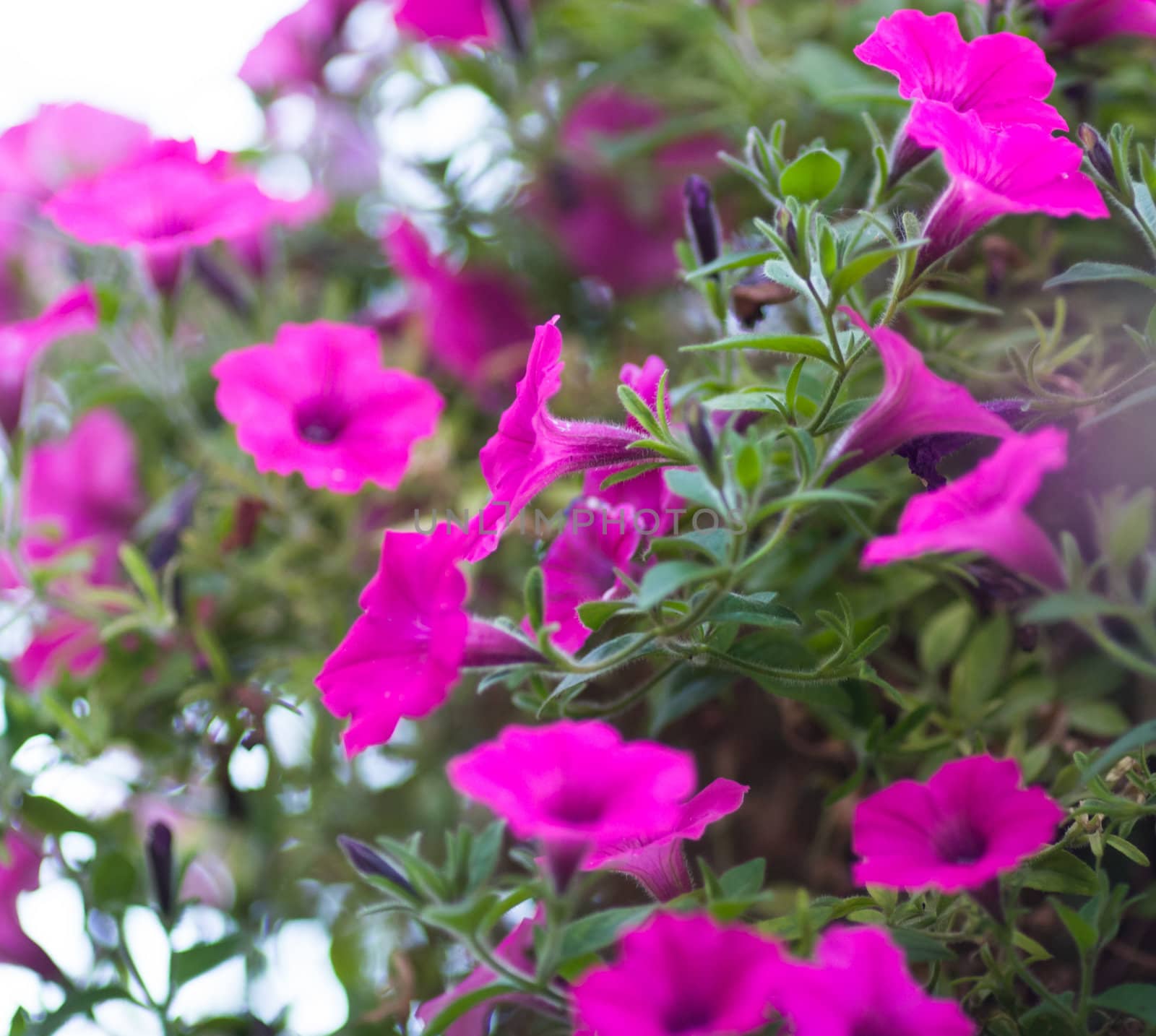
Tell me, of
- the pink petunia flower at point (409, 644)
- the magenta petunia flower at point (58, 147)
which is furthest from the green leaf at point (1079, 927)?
the magenta petunia flower at point (58, 147)

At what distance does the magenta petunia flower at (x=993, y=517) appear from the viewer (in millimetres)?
377

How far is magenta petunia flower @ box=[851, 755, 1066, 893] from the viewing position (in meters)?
0.43

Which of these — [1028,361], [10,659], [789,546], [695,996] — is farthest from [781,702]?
[10,659]

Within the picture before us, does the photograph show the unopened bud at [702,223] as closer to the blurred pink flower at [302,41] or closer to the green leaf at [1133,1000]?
the green leaf at [1133,1000]

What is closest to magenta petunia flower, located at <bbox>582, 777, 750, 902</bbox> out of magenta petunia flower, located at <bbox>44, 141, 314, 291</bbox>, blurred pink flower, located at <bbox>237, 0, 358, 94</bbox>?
magenta petunia flower, located at <bbox>44, 141, 314, 291</bbox>

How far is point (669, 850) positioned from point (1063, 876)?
0.17m

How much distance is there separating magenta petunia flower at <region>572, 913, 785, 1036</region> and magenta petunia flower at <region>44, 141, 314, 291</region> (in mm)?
511

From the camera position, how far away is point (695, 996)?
0.36m

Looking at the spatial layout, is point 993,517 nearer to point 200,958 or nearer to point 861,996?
point 861,996

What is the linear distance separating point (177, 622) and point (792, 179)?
504 millimetres

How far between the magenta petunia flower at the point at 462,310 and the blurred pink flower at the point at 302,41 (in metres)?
0.21

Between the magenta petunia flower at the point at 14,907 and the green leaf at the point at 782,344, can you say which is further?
the magenta petunia flower at the point at 14,907

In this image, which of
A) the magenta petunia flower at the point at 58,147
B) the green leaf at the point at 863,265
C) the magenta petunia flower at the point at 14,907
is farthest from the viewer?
the magenta petunia flower at the point at 58,147

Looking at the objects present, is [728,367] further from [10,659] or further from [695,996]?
[10,659]
